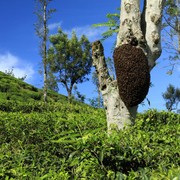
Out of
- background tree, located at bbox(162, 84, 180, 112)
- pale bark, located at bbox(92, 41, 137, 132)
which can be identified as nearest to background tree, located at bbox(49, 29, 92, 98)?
background tree, located at bbox(162, 84, 180, 112)

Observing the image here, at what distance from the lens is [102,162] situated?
390cm

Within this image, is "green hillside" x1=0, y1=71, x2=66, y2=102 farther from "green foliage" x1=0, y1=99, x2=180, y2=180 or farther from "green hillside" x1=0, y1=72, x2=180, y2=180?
"green foliage" x1=0, y1=99, x2=180, y2=180

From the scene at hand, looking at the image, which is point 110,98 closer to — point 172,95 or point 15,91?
point 15,91

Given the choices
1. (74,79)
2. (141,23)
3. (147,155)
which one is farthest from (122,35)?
(74,79)

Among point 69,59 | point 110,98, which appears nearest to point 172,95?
point 69,59

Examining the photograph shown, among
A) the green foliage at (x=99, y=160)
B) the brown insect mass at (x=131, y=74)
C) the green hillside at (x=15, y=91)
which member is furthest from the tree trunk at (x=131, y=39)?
the green hillside at (x=15, y=91)

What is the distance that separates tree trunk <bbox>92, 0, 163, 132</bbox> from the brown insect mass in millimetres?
173

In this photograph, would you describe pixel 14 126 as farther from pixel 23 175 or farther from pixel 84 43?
pixel 84 43

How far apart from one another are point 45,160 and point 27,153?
370 mm

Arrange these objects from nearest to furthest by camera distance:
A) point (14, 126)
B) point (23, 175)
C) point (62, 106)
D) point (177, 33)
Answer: point (23, 175) → point (14, 126) → point (62, 106) → point (177, 33)

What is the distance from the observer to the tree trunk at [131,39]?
26.5 feet

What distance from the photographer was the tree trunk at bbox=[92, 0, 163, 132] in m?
8.09

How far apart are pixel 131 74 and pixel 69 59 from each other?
4389cm

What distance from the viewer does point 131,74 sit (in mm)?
8023
